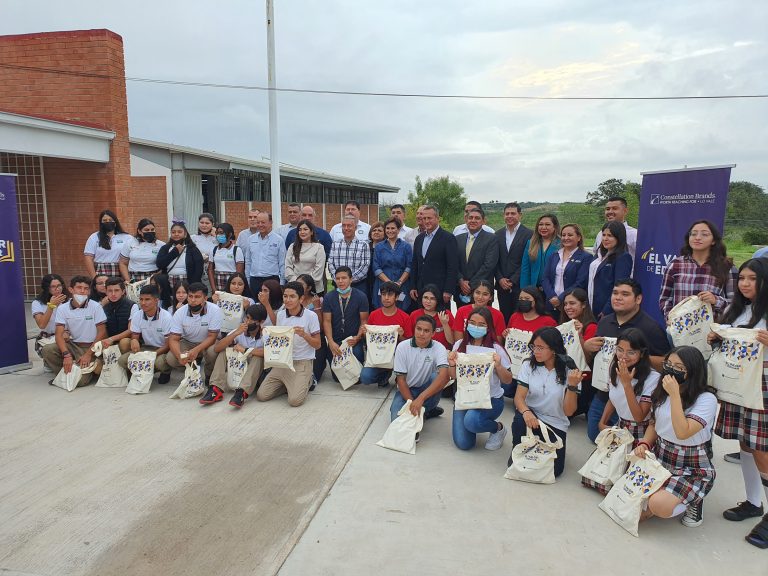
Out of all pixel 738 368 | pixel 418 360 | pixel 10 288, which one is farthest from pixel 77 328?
pixel 738 368

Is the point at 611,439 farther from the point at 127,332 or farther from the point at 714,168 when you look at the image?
the point at 127,332

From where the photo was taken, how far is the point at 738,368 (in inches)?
137

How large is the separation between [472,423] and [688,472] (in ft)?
5.20

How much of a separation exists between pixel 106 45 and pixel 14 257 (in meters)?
5.36

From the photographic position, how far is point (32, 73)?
10633 mm

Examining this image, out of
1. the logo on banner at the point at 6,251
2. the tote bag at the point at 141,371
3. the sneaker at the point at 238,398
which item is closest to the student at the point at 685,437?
the sneaker at the point at 238,398

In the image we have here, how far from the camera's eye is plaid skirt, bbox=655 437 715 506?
3.43 metres

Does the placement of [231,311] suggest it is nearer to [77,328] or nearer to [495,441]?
[77,328]

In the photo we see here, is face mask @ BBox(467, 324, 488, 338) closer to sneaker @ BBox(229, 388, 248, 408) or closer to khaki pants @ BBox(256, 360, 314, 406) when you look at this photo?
khaki pants @ BBox(256, 360, 314, 406)

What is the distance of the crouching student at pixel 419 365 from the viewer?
4926 millimetres

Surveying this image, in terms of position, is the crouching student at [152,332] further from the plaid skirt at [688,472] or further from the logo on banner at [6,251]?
the plaid skirt at [688,472]

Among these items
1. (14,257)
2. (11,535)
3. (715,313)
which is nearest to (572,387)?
(715,313)

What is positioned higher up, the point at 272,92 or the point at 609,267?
the point at 272,92

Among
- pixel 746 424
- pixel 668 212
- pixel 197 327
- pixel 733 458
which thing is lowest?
pixel 733 458
